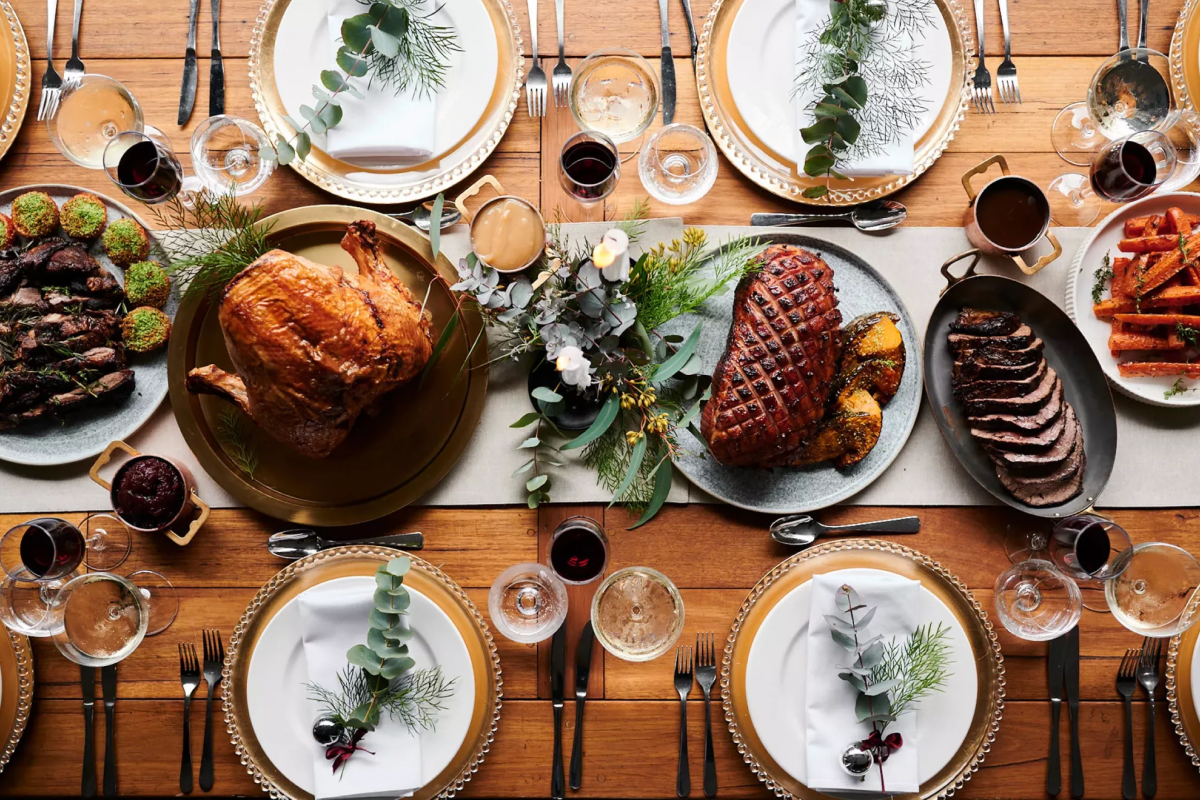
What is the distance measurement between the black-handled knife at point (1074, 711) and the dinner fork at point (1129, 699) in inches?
5.5

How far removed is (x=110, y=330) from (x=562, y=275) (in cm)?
149

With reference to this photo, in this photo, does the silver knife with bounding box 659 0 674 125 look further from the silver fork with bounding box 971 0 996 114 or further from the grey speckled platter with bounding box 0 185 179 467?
the grey speckled platter with bounding box 0 185 179 467

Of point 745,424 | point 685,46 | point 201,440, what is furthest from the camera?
point 685,46

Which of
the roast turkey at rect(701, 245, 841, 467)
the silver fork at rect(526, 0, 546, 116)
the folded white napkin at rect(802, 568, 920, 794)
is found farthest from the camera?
the silver fork at rect(526, 0, 546, 116)

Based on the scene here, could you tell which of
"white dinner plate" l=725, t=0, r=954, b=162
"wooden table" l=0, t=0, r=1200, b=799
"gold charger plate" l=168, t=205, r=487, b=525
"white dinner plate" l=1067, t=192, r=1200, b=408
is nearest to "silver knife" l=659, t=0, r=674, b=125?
"wooden table" l=0, t=0, r=1200, b=799

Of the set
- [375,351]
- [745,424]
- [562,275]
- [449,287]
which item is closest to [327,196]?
[449,287]

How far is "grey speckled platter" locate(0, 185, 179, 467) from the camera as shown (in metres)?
2.55

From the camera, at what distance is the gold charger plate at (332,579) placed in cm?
248

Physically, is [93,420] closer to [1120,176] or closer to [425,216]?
[425,216]

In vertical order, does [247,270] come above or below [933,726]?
above

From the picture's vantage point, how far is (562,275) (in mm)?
2314

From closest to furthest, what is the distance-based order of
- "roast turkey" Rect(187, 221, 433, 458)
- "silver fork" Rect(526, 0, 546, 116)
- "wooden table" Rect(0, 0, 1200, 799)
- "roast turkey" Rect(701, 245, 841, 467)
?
"roast turkey" Rect(187, 221, 433, 458)
"roast turkey" Rect(701, 245, 841, 467)
"wooden table" Rect(0, 0, 1200, 799)
"silver fork" Rect(526, 0, 546, 116)

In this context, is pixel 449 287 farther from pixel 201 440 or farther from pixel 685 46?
pixel 685 46

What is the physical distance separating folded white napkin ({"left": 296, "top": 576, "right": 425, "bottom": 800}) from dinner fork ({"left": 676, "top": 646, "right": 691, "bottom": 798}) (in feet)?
2.69
